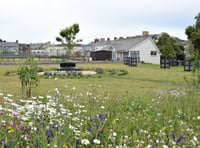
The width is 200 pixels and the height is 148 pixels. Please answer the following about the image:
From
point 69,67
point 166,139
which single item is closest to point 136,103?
point 166,139

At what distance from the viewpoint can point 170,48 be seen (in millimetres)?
45406

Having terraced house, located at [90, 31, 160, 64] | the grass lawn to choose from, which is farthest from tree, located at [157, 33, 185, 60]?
the grass lawn

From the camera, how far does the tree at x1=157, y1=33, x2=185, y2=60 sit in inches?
1783

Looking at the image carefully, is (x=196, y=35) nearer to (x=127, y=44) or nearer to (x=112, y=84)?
(x=112, y=84)

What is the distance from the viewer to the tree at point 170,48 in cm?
4528

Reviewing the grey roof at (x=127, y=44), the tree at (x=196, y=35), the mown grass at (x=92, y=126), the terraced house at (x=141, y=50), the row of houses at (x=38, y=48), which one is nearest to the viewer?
the mown grass at (x=92, y=126)

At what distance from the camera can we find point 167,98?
21.7ft

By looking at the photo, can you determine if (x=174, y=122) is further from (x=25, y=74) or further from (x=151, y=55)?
(x=151, y=55)

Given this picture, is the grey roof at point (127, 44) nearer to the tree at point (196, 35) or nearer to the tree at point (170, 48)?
the tree at point (170, 48)

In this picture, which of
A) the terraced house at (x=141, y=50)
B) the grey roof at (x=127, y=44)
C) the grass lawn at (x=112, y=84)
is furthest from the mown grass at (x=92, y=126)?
the grey roof at (x=127, y=44)

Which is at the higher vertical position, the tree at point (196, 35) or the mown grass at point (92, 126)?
the tree at point (196, 35)

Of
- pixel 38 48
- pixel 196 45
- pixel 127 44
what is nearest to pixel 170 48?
pixel 127 44

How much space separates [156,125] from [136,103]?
211cm

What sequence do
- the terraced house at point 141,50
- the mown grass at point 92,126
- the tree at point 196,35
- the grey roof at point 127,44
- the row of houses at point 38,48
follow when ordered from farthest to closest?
the row of houses at point 38,48 → the grey roof at point 127,44 → the terraced house at point 141,50 → the tree at point 196,35 → the mown grass at point 92,126
